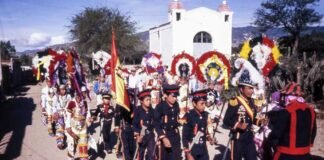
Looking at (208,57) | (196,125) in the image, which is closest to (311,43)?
(208,57)

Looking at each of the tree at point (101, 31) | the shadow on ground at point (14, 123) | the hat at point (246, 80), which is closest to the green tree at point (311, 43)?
the tree at point (101, 31)

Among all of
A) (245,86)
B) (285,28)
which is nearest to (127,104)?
(245,86)

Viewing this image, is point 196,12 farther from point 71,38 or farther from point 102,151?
point 102,151

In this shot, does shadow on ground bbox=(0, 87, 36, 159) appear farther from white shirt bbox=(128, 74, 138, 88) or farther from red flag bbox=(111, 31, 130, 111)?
white shirt bbox=(128, 74, 138, 88)

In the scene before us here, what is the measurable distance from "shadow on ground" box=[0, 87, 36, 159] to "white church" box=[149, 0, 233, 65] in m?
20.4

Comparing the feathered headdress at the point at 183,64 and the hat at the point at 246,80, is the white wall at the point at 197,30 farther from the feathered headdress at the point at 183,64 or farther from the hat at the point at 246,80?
the hat at the point at 246,80

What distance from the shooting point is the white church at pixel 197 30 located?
40750 millimetres

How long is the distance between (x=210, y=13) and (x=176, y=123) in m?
35.9

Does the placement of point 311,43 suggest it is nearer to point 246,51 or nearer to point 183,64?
point 183,64

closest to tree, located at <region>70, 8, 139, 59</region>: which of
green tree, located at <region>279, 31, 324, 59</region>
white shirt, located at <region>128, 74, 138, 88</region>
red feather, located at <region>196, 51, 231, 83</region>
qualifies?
green tree, located at <region>279, 31, 324, 59</region>

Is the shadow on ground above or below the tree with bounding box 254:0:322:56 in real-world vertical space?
below

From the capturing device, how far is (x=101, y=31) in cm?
4347

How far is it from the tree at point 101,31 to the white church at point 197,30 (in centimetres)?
448

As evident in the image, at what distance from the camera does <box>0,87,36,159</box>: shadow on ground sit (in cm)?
1047
